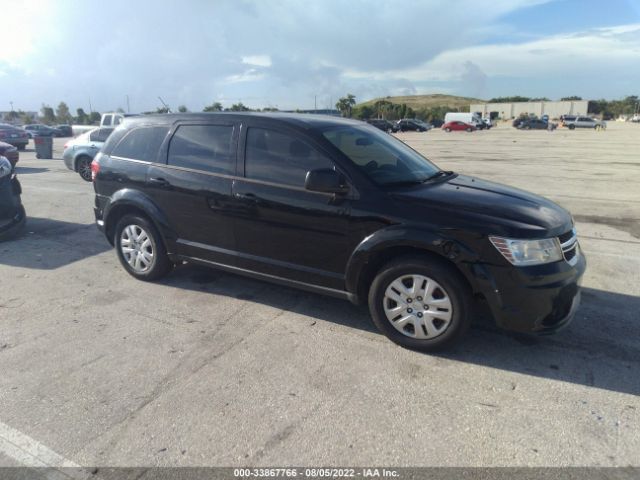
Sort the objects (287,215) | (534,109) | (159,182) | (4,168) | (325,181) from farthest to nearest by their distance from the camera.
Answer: (534,109) < (4,168) < (159,182) < (287,215) < (325,181)

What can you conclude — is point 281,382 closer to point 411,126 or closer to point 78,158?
point 78,158

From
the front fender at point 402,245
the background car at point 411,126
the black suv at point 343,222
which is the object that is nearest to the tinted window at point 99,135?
the black suv at point 343,222

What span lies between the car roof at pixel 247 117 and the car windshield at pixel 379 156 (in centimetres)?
15

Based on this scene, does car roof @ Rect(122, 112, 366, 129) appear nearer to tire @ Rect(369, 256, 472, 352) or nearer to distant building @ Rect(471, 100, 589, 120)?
tire @ Rect(369, 256, 472, 352)

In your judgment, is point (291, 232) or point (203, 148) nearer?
point (291, 232)

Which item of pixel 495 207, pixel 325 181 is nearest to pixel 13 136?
pixel 325 181

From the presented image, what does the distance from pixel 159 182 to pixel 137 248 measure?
850mm

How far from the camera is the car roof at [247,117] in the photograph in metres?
4.31

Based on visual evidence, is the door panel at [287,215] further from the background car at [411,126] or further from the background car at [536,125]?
the background car at [536,125]

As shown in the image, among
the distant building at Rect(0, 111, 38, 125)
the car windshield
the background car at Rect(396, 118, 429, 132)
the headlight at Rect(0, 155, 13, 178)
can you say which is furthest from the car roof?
the distant building at Rect(0, 111, 38, 125)

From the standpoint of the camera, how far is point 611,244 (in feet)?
21.6

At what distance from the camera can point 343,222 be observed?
3.84 metres

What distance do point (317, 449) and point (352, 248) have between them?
165 centimetres

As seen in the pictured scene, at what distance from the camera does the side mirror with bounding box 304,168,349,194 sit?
371cm
